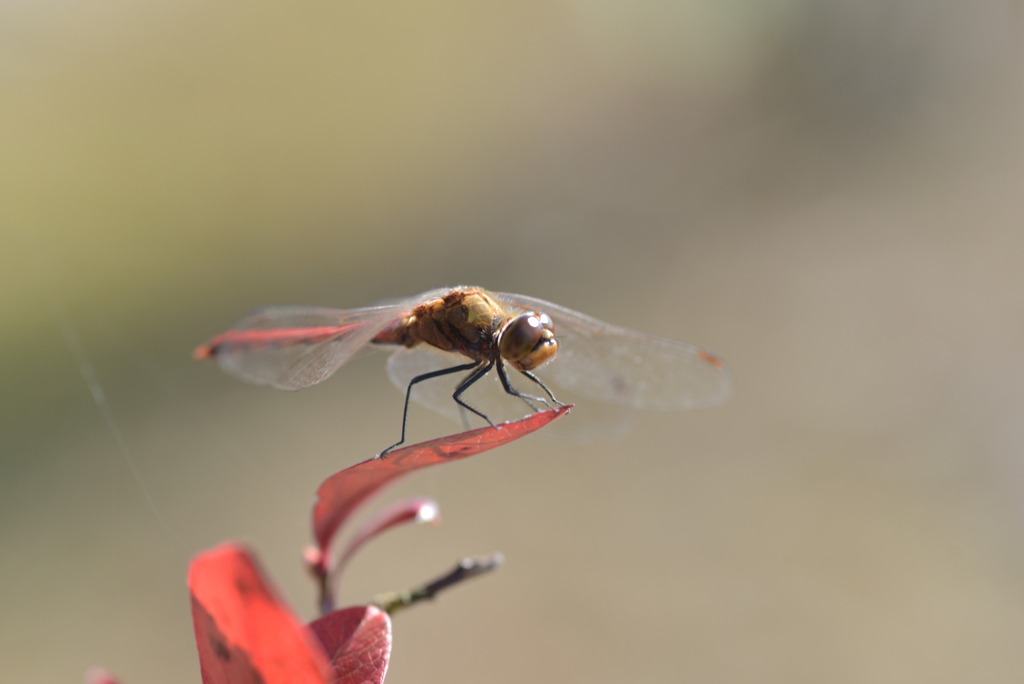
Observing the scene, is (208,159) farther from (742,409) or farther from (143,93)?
(742,409)

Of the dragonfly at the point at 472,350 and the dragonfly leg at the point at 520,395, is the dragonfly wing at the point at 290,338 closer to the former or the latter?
the dragonfly at the point at 472,350

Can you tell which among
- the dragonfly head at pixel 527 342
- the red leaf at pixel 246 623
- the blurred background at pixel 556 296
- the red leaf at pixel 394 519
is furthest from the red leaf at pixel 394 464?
the blurred background at pixel 556 296

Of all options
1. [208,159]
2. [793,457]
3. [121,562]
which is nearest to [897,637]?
[793,457]

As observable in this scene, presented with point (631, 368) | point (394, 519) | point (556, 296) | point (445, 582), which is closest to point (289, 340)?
point (394, 519)

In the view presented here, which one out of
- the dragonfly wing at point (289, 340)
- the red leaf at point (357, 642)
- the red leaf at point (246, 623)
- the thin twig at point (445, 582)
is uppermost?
the dragonfly wing at point (289, 340)

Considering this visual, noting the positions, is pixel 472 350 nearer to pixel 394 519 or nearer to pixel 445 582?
pixel 394 519

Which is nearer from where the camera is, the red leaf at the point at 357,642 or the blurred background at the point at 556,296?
the red leaf at the point at 357,642

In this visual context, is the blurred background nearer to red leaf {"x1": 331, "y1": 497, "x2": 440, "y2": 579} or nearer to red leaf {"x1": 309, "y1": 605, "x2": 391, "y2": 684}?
red leaf {"x1": 331, "y1": 497, "x2": 440, "y2": 579}
